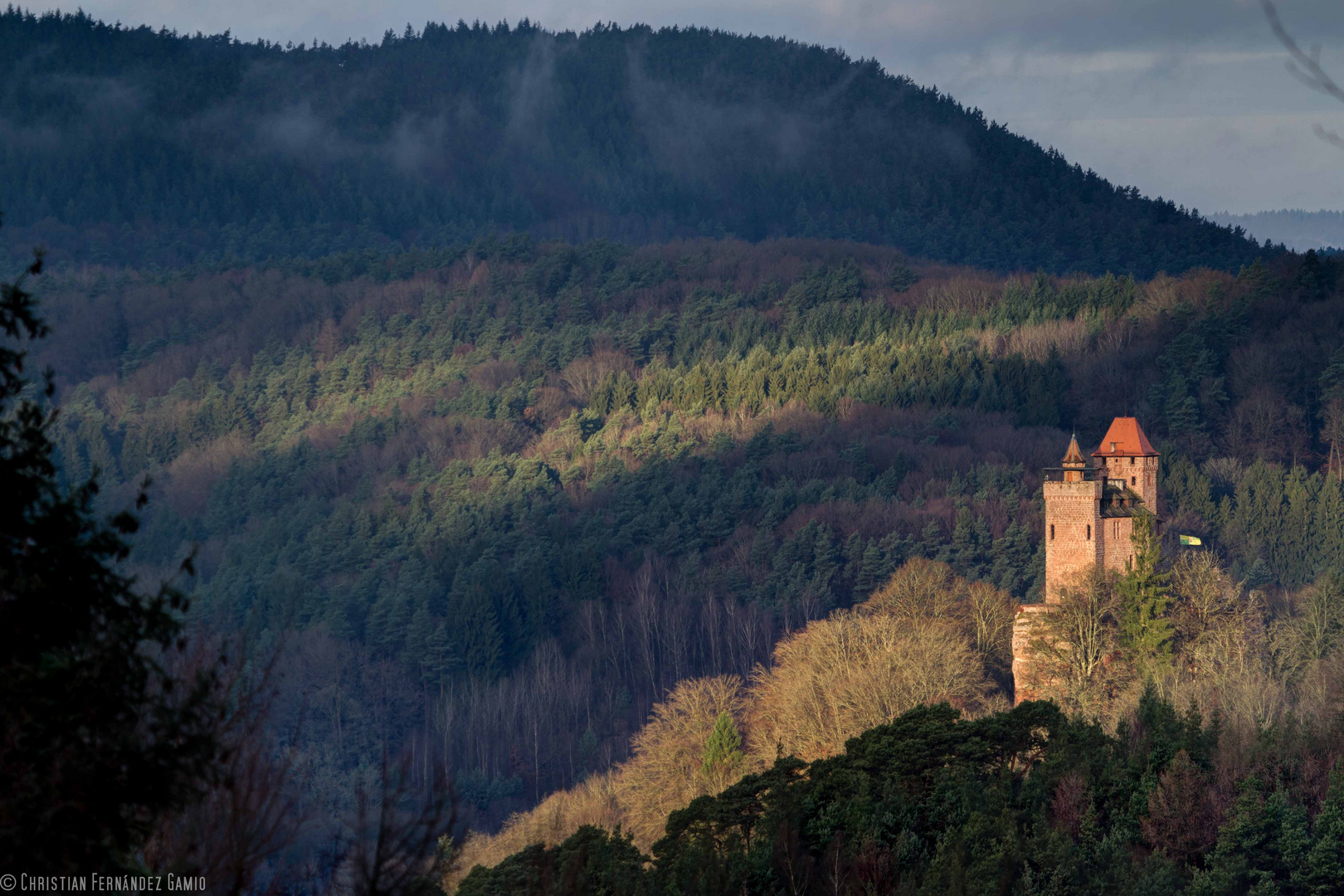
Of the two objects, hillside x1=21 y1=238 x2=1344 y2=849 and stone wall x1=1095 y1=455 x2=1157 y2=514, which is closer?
stone wall x1=1095 y1=455 x2=1157 y2=514

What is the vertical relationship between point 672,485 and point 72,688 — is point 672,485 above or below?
below

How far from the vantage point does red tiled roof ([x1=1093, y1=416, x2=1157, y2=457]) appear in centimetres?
7638

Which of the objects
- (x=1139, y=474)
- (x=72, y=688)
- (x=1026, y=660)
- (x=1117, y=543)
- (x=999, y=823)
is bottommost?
(x=999, y=823)

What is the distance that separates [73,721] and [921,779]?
3837 cm

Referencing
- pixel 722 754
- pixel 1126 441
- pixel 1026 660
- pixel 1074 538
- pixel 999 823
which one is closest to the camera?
pixel 999 823

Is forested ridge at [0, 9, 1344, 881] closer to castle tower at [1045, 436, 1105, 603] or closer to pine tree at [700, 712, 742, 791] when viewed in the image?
pine tree at [700, 712, 742, 791]

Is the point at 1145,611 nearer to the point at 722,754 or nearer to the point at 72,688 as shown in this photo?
the point at 722,754

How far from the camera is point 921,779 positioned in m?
50.0

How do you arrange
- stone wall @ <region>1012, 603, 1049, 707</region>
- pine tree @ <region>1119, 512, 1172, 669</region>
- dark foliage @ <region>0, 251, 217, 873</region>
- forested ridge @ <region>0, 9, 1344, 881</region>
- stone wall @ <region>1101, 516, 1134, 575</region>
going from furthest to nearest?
stone wall @ <region>1101, 516, 1134, 575</region> → stone wall @ <region>1012, 603, 1049, 707</region> → pine tree @ <region>1119, 512, 1172, 669</region> → forested ridge @ <region>0, 9, 1344, 881</region> → dark foliage @ <region>0, 251, 217, 873</region>

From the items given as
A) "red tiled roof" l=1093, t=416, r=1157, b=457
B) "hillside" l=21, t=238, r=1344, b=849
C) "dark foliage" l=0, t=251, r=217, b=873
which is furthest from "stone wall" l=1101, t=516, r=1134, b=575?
"dark foliage" l=0, t=251, r=217, b=873

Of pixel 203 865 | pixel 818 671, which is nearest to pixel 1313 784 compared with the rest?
pixel 818 671

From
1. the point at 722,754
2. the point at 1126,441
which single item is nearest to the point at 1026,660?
the point at 722,754

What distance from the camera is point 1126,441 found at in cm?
7700

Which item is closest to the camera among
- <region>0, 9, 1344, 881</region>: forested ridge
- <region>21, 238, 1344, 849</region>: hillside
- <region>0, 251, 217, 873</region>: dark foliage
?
<region>0, 251, 217, 873</region>: dark foliage
